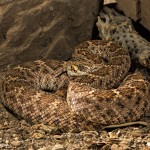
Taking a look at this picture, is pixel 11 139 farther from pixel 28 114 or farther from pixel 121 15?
pixel 121 15

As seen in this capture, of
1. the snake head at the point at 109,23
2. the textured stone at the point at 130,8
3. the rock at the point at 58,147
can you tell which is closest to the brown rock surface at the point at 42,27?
the snake head at the point at 109,23

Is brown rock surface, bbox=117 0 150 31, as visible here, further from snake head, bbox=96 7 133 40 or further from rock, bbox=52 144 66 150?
rock, bbox=52 144 66 150

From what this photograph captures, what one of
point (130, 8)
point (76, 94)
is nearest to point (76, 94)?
point (76, 94)

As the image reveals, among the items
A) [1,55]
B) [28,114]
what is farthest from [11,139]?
[1,55]

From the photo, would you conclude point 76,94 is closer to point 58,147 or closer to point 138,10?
point 58,147

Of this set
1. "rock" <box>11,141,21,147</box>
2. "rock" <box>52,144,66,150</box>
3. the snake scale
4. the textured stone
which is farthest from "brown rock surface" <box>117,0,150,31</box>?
"rock" <box>11,141,21,147</box>

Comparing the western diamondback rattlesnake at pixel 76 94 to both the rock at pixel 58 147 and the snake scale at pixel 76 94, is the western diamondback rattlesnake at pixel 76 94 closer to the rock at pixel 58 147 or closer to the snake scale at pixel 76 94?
the snake scale at pixel 76 94

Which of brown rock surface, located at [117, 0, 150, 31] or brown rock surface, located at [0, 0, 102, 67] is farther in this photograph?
brown rock surface, located at [117, 0, 150, 31]
